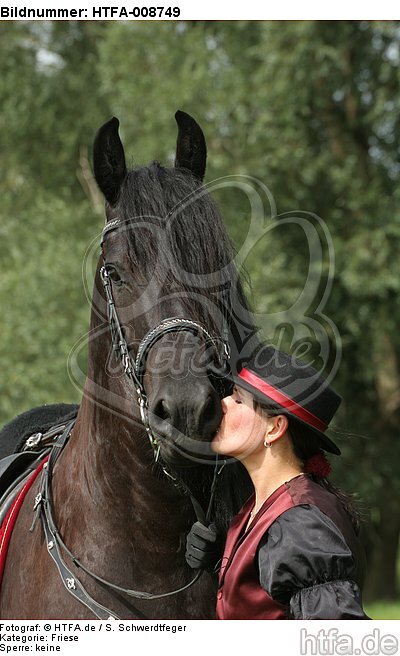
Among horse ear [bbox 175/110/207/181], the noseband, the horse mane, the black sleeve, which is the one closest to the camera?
the black sleeve

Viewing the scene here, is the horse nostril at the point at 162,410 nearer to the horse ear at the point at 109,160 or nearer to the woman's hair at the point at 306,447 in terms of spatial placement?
the woman's hair at the point at 306,447

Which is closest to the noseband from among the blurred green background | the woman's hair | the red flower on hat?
the woman's hair

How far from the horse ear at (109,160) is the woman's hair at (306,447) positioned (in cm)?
106

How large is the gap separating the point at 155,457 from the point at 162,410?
0.27 metres

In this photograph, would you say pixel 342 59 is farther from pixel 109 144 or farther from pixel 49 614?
pixel 49 614

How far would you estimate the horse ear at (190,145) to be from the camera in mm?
3391

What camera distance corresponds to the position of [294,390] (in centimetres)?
267

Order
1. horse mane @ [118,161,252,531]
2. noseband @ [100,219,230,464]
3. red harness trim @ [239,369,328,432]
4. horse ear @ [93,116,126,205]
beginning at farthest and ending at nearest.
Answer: horse ear @ [93,116,126,205] → horse mane @ [118,161,252,531] → noseband @ [100,219,230,464] → red harness trim @ [239,369,328,432]

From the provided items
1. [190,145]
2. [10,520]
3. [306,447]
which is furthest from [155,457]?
[190,145]

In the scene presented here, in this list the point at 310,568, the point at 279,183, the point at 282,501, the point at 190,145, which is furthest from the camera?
the point at 279,183

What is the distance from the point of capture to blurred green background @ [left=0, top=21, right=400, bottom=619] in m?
11.9

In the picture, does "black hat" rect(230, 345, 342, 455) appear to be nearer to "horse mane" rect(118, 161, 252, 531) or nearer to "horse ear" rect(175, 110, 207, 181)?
"horse mane" rect(118, 161, 252, 531)

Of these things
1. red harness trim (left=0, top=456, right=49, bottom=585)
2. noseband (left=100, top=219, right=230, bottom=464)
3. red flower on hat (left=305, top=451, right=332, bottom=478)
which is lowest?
red harness trim (left=0, top=456, right=49, bottom=585)

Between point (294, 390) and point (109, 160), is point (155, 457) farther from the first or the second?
point (109, 160)
